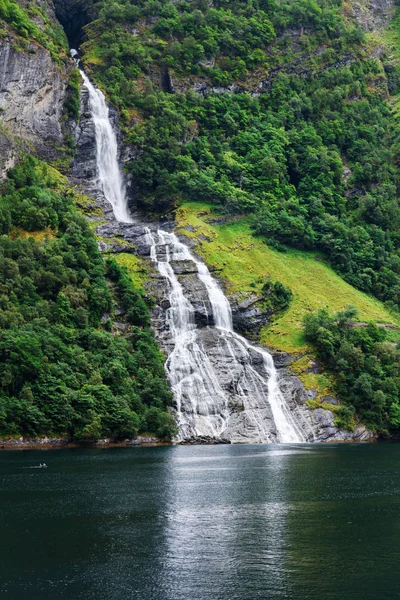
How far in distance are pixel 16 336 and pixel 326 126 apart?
105 metres

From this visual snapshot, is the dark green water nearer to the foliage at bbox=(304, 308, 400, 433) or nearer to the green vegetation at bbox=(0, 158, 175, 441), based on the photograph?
the green vegetation at bbox=(0, 158, 175, 441)

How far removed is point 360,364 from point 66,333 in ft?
134

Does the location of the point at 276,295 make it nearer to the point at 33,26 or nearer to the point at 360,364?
the point at 360,364

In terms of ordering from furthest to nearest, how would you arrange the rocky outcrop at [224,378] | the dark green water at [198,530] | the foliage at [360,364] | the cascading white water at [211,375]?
1. the foliage at [360,364]
2. the cascading white water at [211,375]
3. the rocky outcrop at [224,378]
4. the dark green water at [198,530]

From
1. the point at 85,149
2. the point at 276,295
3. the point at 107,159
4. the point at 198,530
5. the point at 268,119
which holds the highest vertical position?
the point at 268,119

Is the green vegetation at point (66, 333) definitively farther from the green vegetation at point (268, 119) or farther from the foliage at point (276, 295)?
the green vegetation at point (268, 119)

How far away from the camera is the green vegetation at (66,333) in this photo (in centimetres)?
7519

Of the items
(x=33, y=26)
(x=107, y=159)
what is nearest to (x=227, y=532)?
(x=107, y=159)

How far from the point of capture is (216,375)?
92688 mm

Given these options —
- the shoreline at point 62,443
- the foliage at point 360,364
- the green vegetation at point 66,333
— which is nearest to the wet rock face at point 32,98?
the green vegetation at point 66,333

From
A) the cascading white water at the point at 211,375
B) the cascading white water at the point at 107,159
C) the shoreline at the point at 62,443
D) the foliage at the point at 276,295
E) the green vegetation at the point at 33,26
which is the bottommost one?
the shoreline at the point at 62,443

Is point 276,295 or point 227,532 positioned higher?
point 227,532

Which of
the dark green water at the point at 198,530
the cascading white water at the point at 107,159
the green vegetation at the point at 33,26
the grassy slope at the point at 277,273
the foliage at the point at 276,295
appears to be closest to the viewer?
the dark green water at the point at 198,530

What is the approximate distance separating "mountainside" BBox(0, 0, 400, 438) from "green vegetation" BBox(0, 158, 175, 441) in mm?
489
